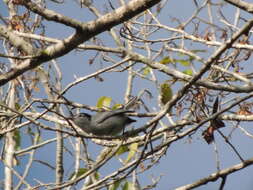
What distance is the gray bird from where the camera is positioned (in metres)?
6.16

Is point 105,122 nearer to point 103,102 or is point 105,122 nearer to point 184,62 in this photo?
point 103,102

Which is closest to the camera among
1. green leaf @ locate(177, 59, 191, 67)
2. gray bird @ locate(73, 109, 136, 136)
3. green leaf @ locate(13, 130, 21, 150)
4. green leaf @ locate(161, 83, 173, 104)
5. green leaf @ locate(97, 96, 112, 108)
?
green leaf @ locate(161, 83, 173, 104)

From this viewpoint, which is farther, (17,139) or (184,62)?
(17,139)

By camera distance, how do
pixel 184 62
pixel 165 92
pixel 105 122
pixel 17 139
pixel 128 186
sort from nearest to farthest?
pixel 165 92, pixel 128 186, pixel 184 62, pixel 105 122, pixel 17 139

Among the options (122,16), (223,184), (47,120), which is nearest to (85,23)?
(122,16)

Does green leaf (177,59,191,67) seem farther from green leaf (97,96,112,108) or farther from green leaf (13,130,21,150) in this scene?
green leaf (13,130,21,150)

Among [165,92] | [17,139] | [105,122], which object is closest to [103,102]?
[105,122]

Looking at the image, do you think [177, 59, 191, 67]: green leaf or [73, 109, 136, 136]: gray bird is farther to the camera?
[73, 109, 136, 136]: gray bird

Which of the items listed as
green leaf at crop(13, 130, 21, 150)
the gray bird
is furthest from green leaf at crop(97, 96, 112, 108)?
green leaf at crop(13, 130, 21, 150)

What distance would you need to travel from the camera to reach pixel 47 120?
535 cm

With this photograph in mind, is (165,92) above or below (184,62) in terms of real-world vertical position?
below

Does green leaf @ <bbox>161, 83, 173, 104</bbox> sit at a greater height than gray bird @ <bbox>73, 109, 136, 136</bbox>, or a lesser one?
lesser

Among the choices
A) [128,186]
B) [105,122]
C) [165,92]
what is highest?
[105,122]

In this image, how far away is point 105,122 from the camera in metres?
6.35
